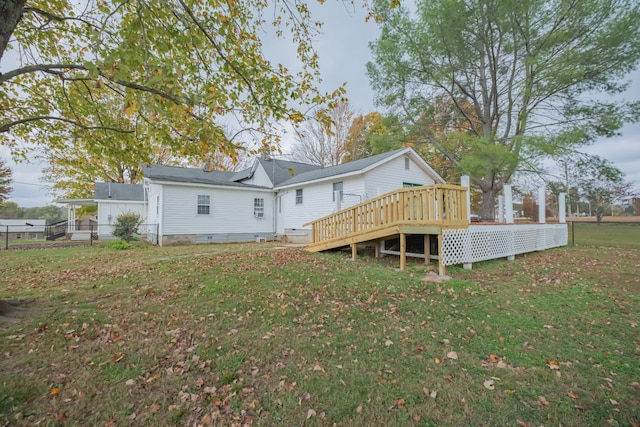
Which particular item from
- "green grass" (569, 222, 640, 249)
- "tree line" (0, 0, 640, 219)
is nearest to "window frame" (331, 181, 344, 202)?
"tree line" (0, 0, 640, 219)

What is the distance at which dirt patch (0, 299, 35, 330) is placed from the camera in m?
3.50

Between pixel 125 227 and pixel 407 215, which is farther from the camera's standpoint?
pixel 125 227

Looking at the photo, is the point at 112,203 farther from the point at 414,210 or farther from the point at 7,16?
the point at 414,210

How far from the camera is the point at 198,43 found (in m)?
4.11

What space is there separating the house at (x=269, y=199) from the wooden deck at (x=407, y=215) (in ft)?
10.1

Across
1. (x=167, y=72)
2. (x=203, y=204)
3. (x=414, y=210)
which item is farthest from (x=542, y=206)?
(x=203, y=204)

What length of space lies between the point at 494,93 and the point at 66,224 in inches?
1163

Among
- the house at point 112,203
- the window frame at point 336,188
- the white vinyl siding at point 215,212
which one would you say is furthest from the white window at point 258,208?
the house at point 112,203

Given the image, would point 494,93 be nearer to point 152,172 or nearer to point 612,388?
point 612,388

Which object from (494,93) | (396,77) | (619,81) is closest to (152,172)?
(396,77)

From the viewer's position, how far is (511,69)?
13.1 meters

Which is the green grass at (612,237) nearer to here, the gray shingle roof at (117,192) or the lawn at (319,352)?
the lawn at (319,352)

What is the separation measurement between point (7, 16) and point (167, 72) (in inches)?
62.7

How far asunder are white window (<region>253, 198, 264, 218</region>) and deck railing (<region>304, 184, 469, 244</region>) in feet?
27.2
